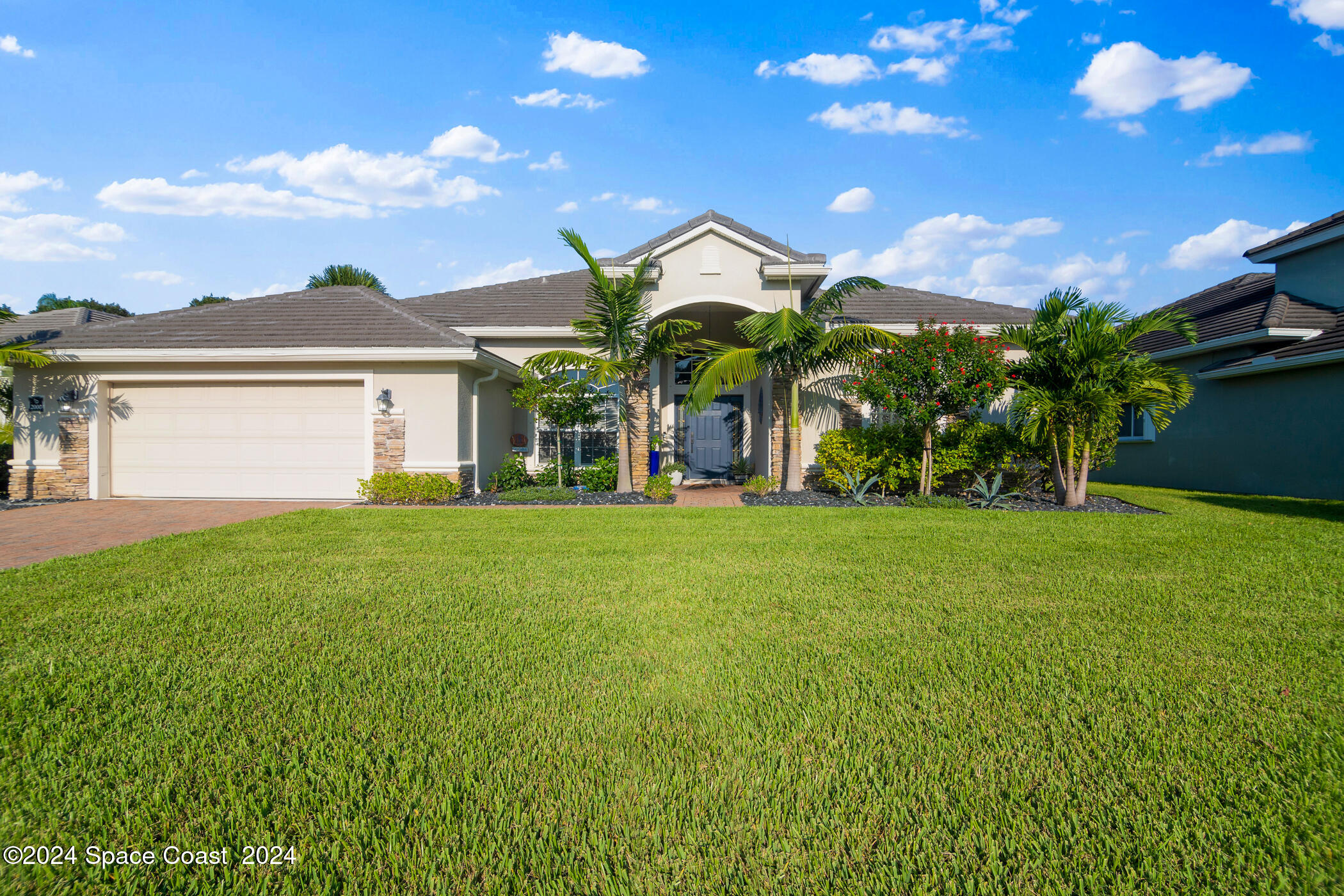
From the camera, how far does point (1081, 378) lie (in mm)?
9977

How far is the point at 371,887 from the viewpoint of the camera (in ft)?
5.78

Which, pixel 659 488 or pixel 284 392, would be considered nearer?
pixel 659 488

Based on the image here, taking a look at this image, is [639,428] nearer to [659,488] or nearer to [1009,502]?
[659,488]

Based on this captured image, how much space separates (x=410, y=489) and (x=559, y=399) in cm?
303

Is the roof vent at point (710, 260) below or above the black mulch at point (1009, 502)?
above

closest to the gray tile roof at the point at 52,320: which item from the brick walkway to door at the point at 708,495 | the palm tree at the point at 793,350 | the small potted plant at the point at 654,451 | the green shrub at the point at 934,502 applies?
the small potted plant at the point at 654,451

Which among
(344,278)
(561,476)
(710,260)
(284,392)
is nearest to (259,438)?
(284,392)

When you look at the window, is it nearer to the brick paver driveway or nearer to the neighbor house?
the neighbor house

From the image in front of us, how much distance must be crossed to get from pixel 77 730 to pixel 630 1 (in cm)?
1411

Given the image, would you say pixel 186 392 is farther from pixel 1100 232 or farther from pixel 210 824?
pixel 1100 232

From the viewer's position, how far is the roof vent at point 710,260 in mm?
12258

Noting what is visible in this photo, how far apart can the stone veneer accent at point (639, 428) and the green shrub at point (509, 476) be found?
221cm

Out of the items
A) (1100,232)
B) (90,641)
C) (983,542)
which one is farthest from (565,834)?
(1100,232)

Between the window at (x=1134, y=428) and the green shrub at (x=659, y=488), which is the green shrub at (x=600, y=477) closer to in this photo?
the green shrub at (x=659, y=488)
